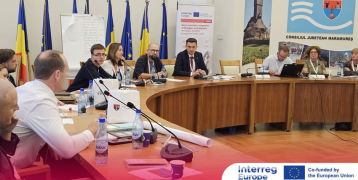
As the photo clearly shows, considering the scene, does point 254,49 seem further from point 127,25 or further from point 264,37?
point 127,25

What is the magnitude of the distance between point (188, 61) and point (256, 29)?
279cm

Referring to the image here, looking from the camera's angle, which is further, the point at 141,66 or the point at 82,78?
the point at 141,66

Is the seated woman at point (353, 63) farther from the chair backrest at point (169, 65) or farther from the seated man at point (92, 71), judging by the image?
the seated man at point (92, 71)

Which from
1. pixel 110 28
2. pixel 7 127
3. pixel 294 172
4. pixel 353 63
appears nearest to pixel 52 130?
pixel 7 127

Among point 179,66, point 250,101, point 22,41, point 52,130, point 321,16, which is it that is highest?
point 321,16

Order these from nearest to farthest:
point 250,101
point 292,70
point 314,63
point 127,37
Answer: point 250,101
point 292,70
point 314,63
point 127,37

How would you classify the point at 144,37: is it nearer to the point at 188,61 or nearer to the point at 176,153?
the point at 188,61

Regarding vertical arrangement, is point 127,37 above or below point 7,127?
above

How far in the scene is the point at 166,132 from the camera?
6.66 ft

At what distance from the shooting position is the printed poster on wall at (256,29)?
764 centimetres

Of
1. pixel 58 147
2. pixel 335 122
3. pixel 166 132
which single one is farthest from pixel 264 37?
pixel 58 147

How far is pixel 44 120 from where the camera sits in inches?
66.9

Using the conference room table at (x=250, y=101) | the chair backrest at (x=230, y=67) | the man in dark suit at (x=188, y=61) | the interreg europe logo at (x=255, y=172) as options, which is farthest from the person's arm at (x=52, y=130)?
the chair backrest at (x=230, y=67)

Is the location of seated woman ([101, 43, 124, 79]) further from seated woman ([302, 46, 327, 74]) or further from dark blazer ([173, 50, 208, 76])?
seated woman ([302, 46, 327, 74])
